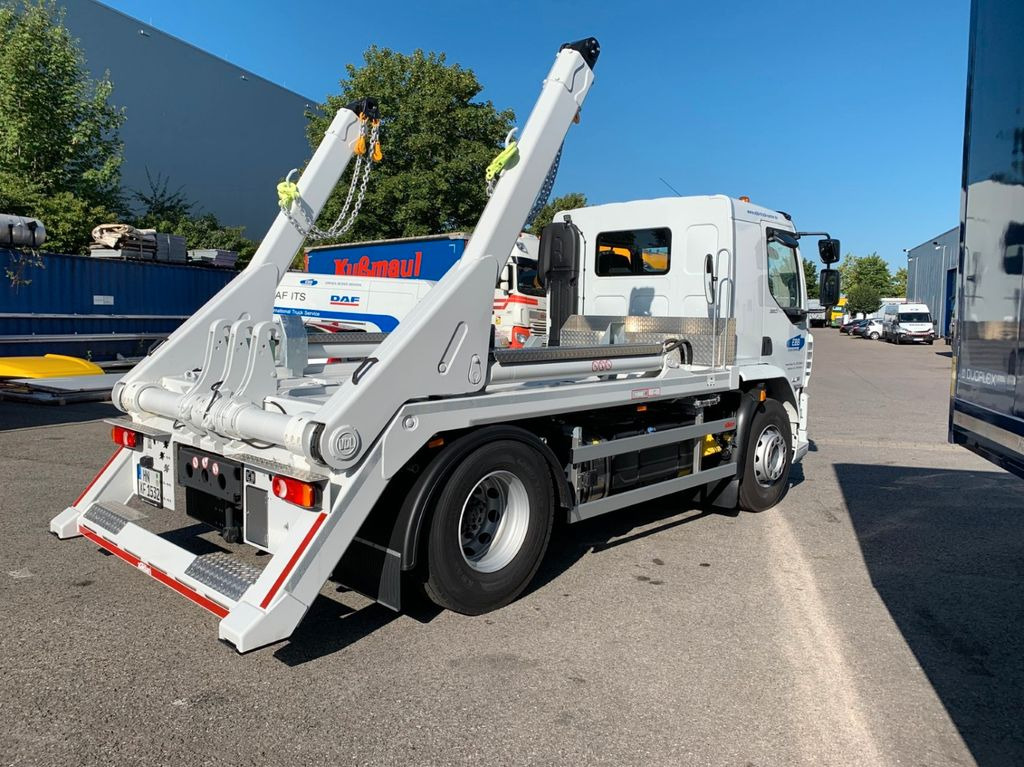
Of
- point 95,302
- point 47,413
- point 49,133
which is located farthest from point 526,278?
point 49,133

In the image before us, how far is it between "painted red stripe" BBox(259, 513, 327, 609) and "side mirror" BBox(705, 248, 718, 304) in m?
3.62

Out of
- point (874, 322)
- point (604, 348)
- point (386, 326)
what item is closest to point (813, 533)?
point (604, 348)

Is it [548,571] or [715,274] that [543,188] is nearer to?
[715,274]

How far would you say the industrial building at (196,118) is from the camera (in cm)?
2866

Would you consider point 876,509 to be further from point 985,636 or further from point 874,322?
point 874,322

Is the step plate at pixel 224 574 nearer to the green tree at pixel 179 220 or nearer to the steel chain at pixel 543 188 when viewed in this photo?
the steel chain at pixel 543 188

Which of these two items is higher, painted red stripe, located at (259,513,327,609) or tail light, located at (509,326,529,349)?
tail light, located at (509,326,529,349)

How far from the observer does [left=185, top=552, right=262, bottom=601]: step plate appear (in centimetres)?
357

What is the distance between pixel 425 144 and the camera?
2512cm

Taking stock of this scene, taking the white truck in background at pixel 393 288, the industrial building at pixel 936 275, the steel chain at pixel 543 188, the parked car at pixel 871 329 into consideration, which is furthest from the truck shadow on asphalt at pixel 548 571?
the parked car at pixel 871 329

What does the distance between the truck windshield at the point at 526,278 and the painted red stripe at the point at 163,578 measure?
38.5ft

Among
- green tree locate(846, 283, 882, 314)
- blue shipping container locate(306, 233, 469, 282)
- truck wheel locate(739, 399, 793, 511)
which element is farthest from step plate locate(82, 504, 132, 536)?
green tree locate(846, 283, 882, 314)

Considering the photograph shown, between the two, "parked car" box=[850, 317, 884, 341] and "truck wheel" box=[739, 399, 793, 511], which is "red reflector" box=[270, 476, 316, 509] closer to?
"truck wheel" box=[739, 399, 793, 511]

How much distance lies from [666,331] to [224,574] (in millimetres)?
3962
